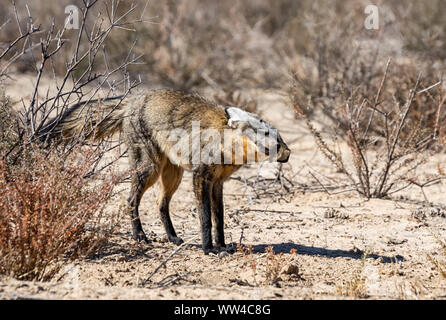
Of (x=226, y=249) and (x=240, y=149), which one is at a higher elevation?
(x=240, y=149)

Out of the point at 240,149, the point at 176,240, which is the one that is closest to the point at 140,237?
the point at 176,240

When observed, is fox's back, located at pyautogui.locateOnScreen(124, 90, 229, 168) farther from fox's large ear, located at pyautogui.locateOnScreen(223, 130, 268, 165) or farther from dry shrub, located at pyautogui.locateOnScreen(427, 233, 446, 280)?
dry shrub, located at pyautogui.locateOnScreen(427, 233, 446, 280)

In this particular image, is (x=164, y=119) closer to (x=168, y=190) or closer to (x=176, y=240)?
(x=168, y=190)

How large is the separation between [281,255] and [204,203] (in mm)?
931

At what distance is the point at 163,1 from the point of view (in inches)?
552

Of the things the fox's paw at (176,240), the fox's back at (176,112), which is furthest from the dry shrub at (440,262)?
the fox's paw at (176,240)

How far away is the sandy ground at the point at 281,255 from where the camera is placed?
13.9 ft

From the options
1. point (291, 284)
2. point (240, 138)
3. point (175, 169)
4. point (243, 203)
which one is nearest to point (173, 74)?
point (243, 203)

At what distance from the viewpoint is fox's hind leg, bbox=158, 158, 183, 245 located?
19.5 feet

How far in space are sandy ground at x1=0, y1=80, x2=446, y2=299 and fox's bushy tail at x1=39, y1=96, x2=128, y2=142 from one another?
0.72m

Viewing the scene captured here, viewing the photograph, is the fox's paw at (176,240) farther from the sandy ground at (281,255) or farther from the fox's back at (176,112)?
the fox's back at (176,112)

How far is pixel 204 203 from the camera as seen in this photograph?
5.35 meters

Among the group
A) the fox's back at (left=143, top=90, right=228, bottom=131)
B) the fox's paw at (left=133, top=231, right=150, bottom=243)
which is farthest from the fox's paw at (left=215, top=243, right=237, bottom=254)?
the fox's back at (left=143, top=90, right=228, bottom=131)
